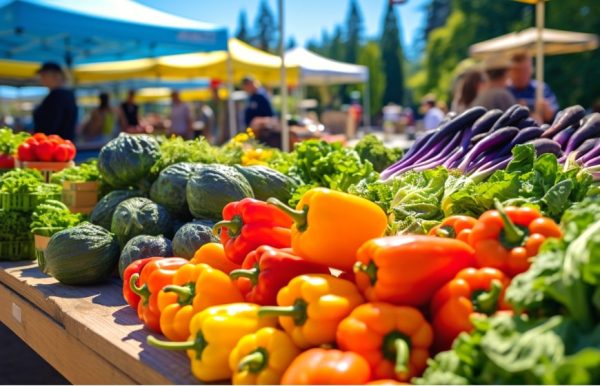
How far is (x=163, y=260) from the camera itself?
7.30 ft

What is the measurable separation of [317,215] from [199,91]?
115ft

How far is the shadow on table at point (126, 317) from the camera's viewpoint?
7.15ft

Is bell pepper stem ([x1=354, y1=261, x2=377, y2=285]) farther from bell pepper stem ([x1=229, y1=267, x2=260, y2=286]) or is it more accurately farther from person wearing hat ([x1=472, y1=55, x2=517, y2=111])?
person wearing hat ([x1=472, y1=55, x2=517, y2=111])

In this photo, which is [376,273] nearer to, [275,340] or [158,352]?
[275,340]

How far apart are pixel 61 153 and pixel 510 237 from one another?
12.1ft

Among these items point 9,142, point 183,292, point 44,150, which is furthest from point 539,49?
point 183,292

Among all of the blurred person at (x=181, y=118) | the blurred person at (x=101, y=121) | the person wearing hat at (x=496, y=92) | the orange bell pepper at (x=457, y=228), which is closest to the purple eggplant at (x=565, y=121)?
the orange bell pepper at (x=457, y=228)

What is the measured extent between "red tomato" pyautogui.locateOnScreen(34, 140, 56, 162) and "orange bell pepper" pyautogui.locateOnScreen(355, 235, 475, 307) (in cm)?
340

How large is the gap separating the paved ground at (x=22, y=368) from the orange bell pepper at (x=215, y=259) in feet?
7.90

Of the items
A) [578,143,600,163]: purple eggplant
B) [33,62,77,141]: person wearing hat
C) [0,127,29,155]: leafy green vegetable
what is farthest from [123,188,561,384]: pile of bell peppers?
[33,62,77,141]: person wearing hat

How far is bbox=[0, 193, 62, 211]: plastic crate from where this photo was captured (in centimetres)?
348

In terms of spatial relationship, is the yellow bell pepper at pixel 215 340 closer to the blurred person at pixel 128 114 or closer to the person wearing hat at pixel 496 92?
the person wearing hat at pixel 496 92

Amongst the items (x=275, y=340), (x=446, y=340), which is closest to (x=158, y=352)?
(x=275, y=340)

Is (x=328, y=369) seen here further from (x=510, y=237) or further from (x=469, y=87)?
(x=469, y=87)
